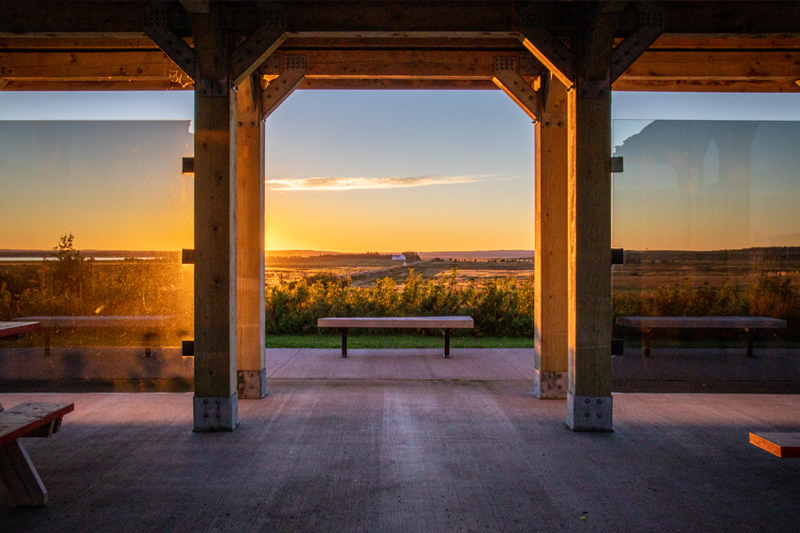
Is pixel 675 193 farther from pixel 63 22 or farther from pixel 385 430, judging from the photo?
pixel 63 22

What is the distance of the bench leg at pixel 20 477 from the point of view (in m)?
2.38

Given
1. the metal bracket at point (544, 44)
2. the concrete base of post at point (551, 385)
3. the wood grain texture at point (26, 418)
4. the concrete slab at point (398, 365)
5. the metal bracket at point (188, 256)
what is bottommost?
the concrete slab at point (398, 365)

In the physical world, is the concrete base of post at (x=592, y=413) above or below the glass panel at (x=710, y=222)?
below

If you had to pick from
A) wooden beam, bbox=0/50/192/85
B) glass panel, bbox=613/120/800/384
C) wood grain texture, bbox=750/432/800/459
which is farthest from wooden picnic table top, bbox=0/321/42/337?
Result: glass panel, bbox=613/120/800/384

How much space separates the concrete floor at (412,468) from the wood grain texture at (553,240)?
506mm

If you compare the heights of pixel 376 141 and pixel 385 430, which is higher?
pixel 376 141

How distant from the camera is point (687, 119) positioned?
19.0 feet

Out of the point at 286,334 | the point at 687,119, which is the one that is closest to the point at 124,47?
the point at 286,334

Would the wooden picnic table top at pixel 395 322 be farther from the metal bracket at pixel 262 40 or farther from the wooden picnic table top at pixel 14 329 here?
the metal bracket at pixel 262 40

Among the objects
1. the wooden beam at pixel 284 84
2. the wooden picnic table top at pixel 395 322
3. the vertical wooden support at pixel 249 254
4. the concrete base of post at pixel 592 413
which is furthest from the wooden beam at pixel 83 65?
the concrete base of post at pixel 592 413

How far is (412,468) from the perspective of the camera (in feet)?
9.75

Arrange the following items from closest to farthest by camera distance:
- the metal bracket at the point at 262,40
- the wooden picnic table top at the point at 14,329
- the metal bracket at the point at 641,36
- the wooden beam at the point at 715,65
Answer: the metal bracket at the point at 641,36, the metal bracket at the point at 262,40, the wooden picnic table top at the point at 14,329, the wooden beam at the point at 715,65

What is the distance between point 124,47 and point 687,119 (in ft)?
19.9

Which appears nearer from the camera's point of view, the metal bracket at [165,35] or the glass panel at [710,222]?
the metal bracket at [165,35]
